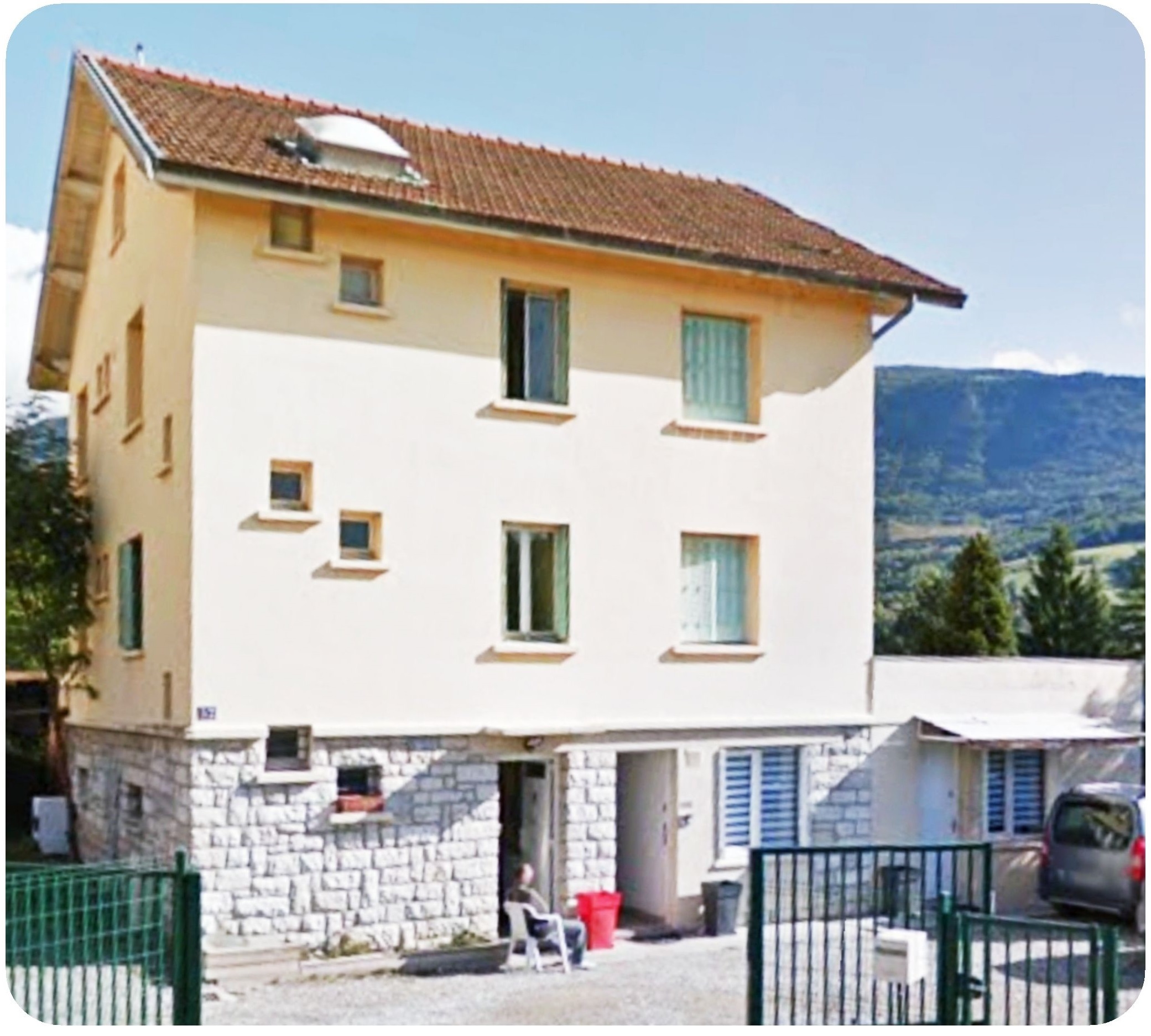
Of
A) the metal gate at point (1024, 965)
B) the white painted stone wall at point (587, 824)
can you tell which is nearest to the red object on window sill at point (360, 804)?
the white painted stone wall at point (587, 824)

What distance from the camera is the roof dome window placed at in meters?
12.2

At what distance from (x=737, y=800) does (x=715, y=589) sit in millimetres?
1891

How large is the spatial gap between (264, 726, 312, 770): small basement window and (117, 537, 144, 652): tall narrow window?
1884 mm

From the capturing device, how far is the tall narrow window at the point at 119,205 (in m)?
13.5

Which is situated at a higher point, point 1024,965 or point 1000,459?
point 1000,459

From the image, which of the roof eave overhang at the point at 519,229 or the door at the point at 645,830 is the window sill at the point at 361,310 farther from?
the door at the point at 645,830

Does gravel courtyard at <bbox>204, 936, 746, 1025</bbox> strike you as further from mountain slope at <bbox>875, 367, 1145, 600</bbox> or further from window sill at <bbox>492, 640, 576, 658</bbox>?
mountain slope at <bbox>875, 367, 1145, 600</bbox>

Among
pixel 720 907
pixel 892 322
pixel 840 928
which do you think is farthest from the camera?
pixel 892 322

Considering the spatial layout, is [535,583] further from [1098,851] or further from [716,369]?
[1098,851]

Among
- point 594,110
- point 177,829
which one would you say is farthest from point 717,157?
point 177,829

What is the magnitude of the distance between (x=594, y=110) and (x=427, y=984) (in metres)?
6.48

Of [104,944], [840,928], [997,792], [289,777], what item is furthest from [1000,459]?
[104,944]

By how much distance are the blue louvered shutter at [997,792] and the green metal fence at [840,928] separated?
1729 mm

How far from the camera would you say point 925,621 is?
18.2 m
